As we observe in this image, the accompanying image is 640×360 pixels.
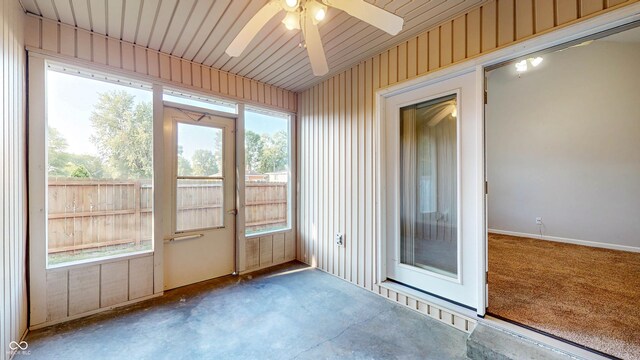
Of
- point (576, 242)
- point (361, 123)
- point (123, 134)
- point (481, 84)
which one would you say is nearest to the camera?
point (481, 84)

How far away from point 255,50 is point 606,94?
5.45 meters

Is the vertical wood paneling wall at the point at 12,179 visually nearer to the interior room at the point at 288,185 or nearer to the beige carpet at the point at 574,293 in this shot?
the interior room at the point at 288,185

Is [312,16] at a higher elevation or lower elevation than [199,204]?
higher

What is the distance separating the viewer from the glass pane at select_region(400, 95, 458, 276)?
2.34 m

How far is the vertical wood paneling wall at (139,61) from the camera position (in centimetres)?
218

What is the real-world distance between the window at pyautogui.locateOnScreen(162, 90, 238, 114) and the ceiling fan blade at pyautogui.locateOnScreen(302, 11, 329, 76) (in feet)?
6.21

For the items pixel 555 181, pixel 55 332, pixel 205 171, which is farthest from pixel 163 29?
pixel 555 181

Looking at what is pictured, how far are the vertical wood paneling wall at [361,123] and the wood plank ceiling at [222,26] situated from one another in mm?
181

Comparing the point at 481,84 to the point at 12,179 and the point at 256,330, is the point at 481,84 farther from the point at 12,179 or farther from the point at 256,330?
the point at 12,179

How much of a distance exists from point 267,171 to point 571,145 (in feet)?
17.0

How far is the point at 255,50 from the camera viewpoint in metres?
2.70

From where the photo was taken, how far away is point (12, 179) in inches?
71.9

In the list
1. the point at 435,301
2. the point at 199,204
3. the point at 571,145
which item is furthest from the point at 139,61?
the point at 571,145

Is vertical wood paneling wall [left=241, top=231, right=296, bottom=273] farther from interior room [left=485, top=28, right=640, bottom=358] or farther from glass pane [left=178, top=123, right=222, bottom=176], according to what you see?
interior room [left=485, top=28, right=640, bottom=358]
